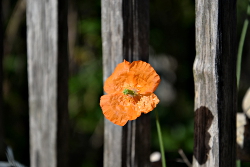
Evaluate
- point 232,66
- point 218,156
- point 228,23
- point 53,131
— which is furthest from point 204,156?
point 53,131

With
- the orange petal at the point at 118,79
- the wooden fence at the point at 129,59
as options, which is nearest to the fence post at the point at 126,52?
the wooden fence at the point at 129,59

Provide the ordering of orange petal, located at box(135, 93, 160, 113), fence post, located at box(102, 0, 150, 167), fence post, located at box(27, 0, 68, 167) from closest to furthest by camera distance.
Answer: orange petal, located at box(135, 93, 160, 113) < fence post, located at box(102, 0, 150, 167) < fence post, located at box(27, 0, 68, 167)

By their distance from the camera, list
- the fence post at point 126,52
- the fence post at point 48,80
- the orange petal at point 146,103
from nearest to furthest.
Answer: the orange petal at point 146,103 < the fence post at point 126,52 < the fence post at point 48,80

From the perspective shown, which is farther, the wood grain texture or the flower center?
the wood grain texture

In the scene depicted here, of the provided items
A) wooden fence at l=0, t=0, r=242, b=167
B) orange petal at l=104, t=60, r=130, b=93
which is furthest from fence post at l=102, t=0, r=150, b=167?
orange petal at l=104, t=60, r=130, b=93

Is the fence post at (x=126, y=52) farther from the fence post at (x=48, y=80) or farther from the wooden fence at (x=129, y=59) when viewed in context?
the fence post at (x=48, y=80)

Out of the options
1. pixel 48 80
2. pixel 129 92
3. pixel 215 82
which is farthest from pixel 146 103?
pixel 48 80

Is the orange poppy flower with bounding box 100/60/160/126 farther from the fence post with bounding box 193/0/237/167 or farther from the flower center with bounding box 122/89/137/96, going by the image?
the fence post with bounding box 193/0/237/167

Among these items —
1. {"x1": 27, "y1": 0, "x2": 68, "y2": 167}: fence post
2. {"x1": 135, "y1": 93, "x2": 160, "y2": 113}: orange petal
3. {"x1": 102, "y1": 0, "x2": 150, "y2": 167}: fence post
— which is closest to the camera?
{"x1": 135, "y1": 93, "x2": 160, "y2": 113}: orange petal
